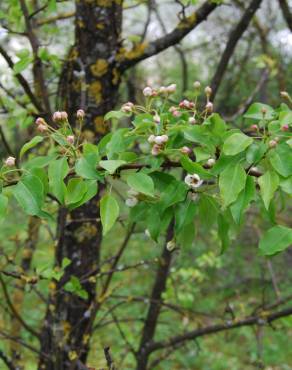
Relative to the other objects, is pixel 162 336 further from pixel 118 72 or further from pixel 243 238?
pixel 118 72

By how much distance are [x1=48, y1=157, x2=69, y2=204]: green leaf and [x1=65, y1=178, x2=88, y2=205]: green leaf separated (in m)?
0.02

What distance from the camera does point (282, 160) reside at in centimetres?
98

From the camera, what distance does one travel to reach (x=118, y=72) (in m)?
2.03

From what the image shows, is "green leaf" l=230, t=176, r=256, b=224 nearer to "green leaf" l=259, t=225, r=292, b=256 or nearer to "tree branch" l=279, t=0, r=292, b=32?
"green leaf" l=259, t=225, r=292, b=256

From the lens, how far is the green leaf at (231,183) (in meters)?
0.97

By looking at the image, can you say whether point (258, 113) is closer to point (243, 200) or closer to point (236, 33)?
point (243, 200)

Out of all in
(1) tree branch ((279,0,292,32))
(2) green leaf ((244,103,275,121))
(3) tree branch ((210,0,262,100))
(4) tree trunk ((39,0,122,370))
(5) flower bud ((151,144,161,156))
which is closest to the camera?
(5) flower bud ((151,144,161,156))

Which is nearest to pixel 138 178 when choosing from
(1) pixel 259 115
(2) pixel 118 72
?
(1) pixel 259 115

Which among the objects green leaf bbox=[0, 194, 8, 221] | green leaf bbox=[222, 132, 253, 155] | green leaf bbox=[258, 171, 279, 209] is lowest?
green leaf bbox=[258, 171, 279, 209]

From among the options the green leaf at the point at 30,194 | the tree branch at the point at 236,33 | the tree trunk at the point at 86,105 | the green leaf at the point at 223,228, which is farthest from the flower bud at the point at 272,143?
the tree branch at the point at 236,33

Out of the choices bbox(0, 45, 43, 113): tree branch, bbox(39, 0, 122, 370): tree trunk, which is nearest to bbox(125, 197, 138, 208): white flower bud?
bbox(39, 0, 122, 370): tree trunk

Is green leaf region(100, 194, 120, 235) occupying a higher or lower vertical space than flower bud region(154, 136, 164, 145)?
lower

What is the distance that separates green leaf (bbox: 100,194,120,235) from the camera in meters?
0.99

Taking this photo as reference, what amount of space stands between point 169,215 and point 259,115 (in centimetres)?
34
